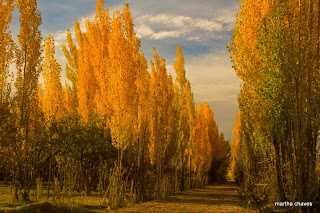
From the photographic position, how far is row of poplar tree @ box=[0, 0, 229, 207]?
54.5 ft

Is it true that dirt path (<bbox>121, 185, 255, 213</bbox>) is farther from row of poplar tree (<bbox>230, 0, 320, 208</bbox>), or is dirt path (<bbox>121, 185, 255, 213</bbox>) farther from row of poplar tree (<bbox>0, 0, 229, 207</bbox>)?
row of poplar tree (<bbox>230, 0, 320, 208</bbox>)

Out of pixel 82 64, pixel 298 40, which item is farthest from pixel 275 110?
pixel 82 64

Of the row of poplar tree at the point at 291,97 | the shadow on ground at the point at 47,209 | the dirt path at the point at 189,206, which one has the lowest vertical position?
the dirt path at the point at 189,206

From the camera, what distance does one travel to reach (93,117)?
2262 cm

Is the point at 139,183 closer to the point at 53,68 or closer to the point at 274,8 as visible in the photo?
the point at 53,68

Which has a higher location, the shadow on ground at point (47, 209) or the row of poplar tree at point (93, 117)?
the row of poplar tree at point (93, 117)

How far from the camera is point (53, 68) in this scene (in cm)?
2103

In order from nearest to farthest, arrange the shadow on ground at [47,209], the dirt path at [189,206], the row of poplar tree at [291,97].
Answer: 1. the shadow on ground at [47,209]
2. the row of poplar tree at [291,97]
3. the dirt path at [189,206]

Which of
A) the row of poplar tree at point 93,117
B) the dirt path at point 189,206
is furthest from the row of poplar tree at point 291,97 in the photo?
the row of poplar tree at point 93,117

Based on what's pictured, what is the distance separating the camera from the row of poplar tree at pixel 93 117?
654 inches

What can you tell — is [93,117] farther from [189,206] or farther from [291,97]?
[291,97]

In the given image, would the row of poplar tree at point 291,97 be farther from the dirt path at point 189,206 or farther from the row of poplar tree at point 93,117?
the row of poplar tree at point 93,117

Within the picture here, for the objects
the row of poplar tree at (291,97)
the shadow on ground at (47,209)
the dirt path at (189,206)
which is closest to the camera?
the shadow on ground at (47,209)

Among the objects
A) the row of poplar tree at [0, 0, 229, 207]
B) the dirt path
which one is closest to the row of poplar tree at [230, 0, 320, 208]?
the dirt path
